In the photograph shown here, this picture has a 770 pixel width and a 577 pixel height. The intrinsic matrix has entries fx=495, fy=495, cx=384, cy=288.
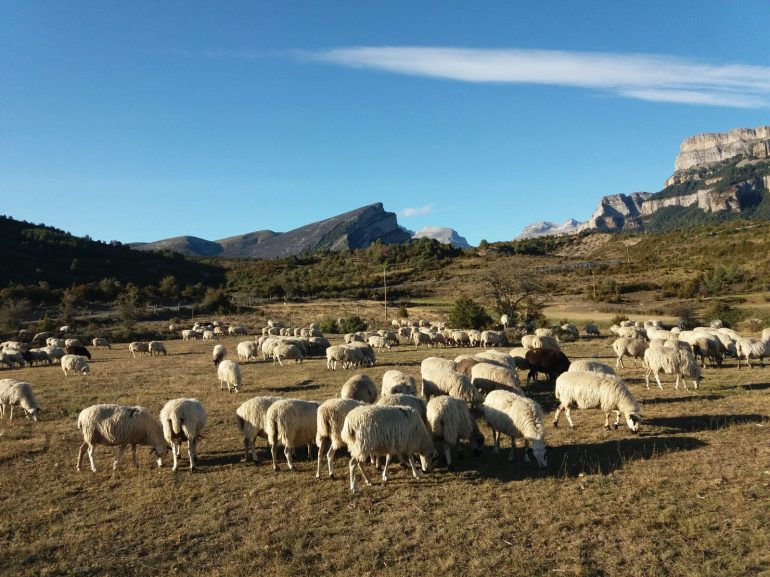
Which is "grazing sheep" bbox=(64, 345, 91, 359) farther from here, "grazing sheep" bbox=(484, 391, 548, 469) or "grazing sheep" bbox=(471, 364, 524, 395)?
"grazing sheep" bbox=(484, 391, 548, 469)

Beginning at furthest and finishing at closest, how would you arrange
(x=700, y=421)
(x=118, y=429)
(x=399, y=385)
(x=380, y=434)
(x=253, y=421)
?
(x=399, y=385), (x=700, y=421), (x=253, y=421), (x=118, y=429), (x=380, y=434)

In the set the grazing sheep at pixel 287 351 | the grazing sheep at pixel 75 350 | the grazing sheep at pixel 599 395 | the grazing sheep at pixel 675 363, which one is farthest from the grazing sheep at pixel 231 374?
the grazing sheep at pixel 75 350

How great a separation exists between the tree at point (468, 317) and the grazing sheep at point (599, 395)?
995 inches

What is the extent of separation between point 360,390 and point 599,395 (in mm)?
6093

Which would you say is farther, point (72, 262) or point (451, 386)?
point (72, 262)

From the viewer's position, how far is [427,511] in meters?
8.19

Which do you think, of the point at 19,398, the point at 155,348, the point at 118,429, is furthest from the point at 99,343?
the point at 118,429

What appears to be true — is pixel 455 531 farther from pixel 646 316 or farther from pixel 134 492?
pixel 646 316

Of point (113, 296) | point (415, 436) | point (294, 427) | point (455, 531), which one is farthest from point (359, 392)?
point (113, 296)

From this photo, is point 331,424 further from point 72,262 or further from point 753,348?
point 72,262

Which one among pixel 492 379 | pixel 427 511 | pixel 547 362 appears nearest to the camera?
pixel 427 511

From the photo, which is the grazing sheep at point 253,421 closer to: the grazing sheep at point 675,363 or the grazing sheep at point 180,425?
the grazing sheep at point 180,425

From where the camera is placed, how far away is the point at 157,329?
159 feet

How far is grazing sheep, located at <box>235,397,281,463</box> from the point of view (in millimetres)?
10938
